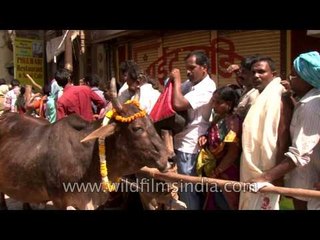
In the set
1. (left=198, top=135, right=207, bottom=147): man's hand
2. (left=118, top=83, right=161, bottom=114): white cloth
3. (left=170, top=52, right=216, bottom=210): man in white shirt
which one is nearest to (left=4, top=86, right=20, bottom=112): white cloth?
(left=118, top=83, right=161, bottom=114): white cloth

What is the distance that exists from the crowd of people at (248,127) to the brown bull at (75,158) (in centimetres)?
46

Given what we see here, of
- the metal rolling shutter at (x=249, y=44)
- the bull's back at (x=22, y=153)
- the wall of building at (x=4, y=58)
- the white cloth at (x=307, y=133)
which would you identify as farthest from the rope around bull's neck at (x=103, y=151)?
the wall of building at (x=4, y=58)

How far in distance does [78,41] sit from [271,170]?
39.5 ft

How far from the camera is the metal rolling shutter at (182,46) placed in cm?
980

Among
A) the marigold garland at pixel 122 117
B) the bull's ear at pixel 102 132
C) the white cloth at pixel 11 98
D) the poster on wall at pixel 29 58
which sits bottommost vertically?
the white cloth at pixel 11 98

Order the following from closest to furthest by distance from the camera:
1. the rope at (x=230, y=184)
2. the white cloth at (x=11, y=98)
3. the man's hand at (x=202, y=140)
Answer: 1. the rope at (x=230, y=184)
2. the man's hand at (x=202, y=140)
3. the white cloth at (x=11, y=98)

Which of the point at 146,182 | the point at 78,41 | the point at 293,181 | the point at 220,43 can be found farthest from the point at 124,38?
the point at 293,181

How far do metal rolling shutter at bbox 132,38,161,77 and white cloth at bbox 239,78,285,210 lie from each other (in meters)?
8.48

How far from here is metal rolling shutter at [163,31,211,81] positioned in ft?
32.1

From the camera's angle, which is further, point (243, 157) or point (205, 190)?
point (205, 190)

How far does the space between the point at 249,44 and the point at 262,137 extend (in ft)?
20.3

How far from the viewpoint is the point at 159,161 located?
3.22 m

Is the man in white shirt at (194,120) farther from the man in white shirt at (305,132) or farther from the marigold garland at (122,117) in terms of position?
the man in white shirt at (305,132)

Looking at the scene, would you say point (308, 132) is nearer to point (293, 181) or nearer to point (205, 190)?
point (293, 181)
